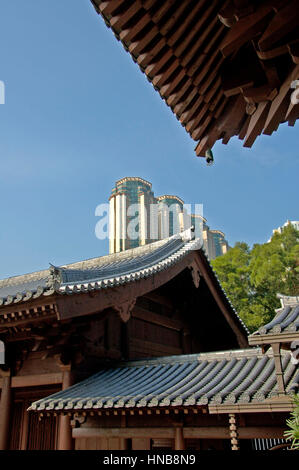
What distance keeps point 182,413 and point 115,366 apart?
2675 mm

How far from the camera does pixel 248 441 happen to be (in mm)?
9781

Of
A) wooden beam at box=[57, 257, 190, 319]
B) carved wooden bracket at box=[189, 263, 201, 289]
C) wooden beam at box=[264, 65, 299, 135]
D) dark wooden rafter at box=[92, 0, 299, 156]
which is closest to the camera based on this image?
dark wooden rafter at box=[92, 0, 299, 156]

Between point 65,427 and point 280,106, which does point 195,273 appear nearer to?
point 65,427

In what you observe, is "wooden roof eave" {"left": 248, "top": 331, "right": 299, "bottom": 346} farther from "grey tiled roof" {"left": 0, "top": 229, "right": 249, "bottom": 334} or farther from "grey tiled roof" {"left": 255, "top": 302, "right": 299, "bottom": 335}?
"grey tiled roof" {"left": 0, "top": 229, "right": 249, "bottom": 334}

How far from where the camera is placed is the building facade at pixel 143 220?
63.0 meters

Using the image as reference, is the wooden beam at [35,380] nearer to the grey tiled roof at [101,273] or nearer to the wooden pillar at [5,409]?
the wooden pillar at [5,409]

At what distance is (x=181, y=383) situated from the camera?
24.1 feet

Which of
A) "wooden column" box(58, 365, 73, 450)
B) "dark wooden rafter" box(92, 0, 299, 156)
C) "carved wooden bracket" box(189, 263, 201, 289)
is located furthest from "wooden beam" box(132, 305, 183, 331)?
"dark wooden rafter" box(92, 0, 299, 156)

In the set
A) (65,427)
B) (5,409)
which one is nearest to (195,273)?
(65,427)

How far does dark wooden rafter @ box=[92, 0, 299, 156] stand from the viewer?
274 cm

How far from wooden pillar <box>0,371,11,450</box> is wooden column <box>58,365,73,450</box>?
1.62 meters

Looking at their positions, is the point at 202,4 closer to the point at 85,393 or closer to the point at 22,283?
the point at 85,393

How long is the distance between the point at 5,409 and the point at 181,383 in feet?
14.9

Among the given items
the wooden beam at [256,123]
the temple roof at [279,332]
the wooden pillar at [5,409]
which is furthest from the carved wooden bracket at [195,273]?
the wooden beam at [256,123]
